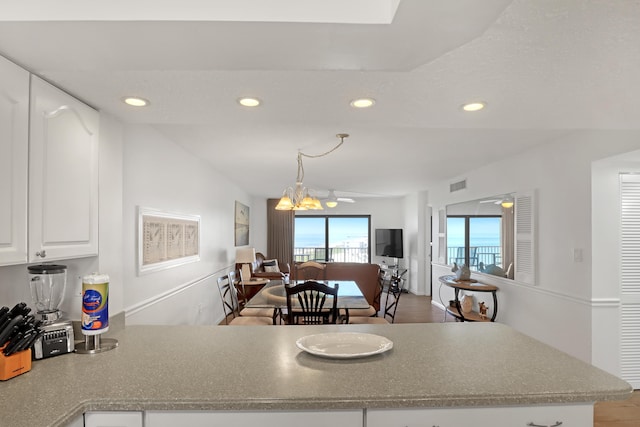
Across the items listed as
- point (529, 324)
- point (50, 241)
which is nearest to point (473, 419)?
point (50, 241)

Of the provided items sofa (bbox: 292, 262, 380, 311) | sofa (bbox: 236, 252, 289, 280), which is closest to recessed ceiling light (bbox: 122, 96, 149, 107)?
sofa (bbox: 292, 262, 380, 311)

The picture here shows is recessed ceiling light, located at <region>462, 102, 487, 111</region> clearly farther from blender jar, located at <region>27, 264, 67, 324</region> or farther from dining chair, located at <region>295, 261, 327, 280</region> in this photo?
dining chair, located at <region>295, 261, 327, 280</region>

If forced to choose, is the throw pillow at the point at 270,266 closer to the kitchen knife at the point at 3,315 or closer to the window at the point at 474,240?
the window at the point at 474,240

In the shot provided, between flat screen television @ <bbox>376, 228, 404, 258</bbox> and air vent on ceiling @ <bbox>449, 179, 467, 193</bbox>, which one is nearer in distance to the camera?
air vent on ceiling @ <bbox>449, 179, 467, 193</bbox>

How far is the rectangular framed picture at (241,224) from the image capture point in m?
7.20

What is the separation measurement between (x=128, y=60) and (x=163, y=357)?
3.99 feet

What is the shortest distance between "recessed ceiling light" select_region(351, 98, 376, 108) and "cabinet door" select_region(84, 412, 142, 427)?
5.54ft

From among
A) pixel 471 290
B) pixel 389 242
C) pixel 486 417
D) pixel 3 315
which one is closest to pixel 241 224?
pixel 389 242

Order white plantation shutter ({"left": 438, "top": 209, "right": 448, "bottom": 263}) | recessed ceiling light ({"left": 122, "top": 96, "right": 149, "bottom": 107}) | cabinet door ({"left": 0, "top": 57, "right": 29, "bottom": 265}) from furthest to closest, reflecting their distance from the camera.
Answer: white plantation shutter ({"left": 438, "top": 209, "right": 448, "bottom": 263}) → recessed ceiling light ({"left": 122, "top": 96, "right": 149, "bottom": 107}) → cabinet door ({"left": 0, "top": 57, "right": 29, "bottom": 265})

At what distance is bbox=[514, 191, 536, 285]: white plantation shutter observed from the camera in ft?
13.3

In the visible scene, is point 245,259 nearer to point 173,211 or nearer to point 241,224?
point 241,224

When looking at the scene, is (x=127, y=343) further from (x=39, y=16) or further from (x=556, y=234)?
(x=556, y=234)

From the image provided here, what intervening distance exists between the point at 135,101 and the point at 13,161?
74cm

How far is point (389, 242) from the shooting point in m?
10.0
